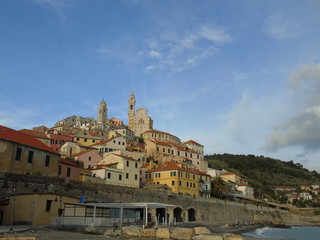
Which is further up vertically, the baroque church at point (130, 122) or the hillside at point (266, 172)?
the baroque church at point (130, 122)

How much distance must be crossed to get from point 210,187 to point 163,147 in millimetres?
24039

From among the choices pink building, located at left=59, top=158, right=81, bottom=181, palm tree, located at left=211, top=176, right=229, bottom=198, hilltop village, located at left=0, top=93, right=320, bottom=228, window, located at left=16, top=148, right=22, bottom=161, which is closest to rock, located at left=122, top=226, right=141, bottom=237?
hilltop village, located at left=0, top=93, right=320, bottom=228

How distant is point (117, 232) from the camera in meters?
21.8

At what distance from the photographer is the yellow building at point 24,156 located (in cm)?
3294

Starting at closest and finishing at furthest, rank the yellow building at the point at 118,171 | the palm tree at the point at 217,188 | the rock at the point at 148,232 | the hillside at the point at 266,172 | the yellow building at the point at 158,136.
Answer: the rock at the point at 148,232 < the yellow building at the point at 118,171 < the palm tree at the point at 217,188 < the yellow building at the point at 158,136 < the hillside at the point at 266,172

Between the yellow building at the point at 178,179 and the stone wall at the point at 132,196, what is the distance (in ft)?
15.9

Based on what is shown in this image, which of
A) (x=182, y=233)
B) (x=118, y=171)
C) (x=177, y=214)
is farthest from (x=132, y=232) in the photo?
(x=177, y=214)

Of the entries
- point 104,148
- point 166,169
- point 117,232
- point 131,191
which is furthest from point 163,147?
point 117,232

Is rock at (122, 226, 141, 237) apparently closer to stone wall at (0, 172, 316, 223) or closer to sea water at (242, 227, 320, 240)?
stone wall at (0, 172, 316, 223)

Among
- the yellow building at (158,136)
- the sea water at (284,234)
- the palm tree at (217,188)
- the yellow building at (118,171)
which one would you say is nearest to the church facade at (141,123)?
Answer: the yellow building at (158,136)

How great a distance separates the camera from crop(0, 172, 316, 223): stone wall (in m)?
30.2

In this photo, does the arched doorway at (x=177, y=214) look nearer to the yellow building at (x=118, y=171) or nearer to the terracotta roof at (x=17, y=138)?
the yellow building at (x=118, y=171)

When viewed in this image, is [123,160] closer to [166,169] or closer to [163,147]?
[166,169]

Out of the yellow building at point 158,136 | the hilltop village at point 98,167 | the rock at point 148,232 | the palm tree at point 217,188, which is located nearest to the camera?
the rock at point 148,232
